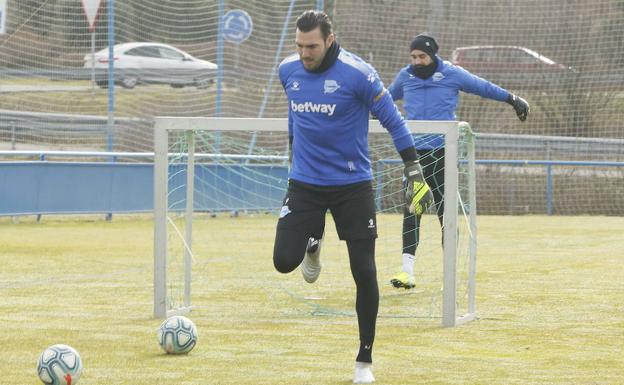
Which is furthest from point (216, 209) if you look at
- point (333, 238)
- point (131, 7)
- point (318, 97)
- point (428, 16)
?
point (318, 97)

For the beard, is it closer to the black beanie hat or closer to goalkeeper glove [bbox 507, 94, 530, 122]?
the black beanie hat

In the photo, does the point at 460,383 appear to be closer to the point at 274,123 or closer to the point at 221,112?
the point at 274,123

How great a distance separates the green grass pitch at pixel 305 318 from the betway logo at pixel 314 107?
141 centimetres

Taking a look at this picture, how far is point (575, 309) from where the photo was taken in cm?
895

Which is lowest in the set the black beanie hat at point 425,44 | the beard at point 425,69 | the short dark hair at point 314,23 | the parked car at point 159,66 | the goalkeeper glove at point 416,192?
the goalkeeper glove at point 416,192

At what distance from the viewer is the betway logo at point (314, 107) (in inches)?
254

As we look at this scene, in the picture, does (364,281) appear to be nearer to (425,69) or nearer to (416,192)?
(416,192)

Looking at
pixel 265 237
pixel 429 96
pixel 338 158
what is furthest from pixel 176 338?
pixel 265 237

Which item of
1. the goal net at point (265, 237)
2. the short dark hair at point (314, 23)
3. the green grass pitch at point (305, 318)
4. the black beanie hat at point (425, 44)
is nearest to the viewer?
the short dark hair at point (314, 23)

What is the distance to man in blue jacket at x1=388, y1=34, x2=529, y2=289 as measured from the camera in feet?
32.6

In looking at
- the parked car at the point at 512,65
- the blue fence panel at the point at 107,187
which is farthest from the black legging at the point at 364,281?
the parked car at the point at 512,65

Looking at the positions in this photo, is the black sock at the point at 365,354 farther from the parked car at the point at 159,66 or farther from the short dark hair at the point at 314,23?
the parked car at the point at 159,66

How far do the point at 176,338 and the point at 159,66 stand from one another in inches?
562

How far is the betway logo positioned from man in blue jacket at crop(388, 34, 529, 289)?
3.45m
